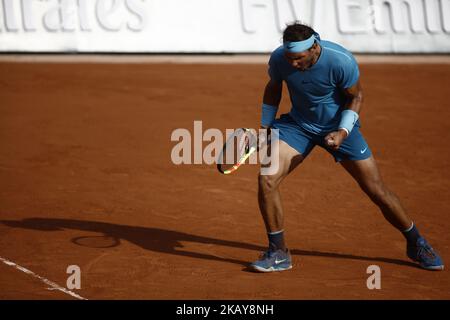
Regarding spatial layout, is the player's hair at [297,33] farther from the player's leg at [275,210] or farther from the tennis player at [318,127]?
the player's leg at [275,210]

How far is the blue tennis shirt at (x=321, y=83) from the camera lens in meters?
7.84

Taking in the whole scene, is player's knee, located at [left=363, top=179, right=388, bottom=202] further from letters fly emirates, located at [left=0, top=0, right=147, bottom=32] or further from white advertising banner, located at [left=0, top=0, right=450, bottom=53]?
letters fly emirates, located at [left=0, top=0, right=147, bottom=32]

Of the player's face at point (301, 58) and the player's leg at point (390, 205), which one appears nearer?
the player's face at point (301, 58)

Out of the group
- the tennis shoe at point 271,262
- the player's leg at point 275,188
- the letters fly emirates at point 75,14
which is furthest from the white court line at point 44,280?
the letters fly emirates at point 75,14

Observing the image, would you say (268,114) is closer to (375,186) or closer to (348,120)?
(348,120)

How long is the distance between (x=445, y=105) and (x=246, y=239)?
7.66 metres

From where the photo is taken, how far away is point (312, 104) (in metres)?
8.06

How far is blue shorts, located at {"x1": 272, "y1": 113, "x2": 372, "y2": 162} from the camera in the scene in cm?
802

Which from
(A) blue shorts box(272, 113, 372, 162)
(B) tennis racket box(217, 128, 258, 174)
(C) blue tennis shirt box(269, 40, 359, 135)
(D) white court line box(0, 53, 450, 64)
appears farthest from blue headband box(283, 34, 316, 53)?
(D) white court line box(0, 53, 450, 64)

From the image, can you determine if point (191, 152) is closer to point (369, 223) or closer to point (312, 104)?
point (369, 223)

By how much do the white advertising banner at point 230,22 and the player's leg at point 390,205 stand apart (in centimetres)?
1117

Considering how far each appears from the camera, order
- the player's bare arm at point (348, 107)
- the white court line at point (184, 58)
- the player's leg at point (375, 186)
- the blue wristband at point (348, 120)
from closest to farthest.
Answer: the player's bare arm at point (348, 107) < the blue wristband at point (348, 120) < the player's leg at point (375, 186) < the white court line at point (184, 58)

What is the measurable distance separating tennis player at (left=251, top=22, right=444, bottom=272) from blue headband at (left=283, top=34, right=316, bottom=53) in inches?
0.6

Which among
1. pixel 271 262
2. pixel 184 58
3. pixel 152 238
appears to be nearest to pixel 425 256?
pixel 271 262
